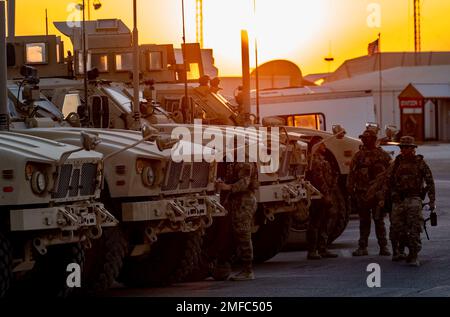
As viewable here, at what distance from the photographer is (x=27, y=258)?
12.9 meters

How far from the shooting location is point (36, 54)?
867 inches

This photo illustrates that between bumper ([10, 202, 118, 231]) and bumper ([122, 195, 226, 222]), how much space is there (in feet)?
2.37

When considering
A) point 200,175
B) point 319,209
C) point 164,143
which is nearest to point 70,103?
point 319,209

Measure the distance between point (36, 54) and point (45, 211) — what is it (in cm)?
947

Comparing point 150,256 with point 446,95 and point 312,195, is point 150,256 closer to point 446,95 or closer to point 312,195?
point 312,195

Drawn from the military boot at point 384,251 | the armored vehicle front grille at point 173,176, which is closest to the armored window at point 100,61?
the military boot at point 384,251

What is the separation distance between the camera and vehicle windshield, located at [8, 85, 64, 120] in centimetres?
1748

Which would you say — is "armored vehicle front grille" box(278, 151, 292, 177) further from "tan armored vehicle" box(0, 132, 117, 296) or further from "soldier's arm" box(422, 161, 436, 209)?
"tan armored vehicle" box(0, 132, 117, 296)

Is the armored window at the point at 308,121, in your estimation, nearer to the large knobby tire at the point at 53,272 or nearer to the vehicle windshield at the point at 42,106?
the vehicle windshield at the point at 42,106

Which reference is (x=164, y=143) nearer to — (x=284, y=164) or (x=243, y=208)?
(x=243, y=208)

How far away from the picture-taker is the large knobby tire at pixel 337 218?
21.3 metres

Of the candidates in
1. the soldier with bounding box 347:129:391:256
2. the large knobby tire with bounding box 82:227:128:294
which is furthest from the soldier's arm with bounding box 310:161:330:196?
the large knobby tire with bounding box 82:227:128:294

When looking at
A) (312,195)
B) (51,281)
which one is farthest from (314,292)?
(312,195)

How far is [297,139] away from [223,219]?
2500 millimetres
